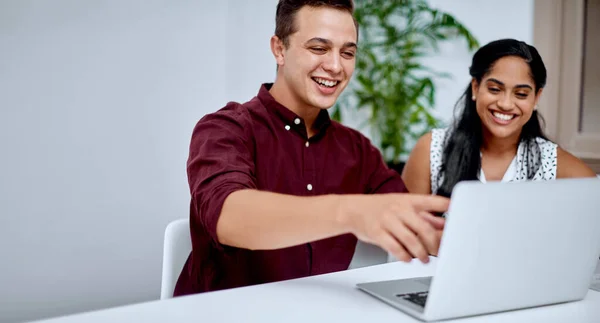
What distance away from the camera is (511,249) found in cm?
89

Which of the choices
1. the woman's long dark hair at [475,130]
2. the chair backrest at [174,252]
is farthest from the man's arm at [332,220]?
the woman's long dark hair at [475,130]

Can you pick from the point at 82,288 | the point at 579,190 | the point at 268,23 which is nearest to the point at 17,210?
the point at 82,288

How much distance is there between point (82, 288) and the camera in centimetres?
292

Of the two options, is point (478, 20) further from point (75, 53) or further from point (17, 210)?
point (17, 210)

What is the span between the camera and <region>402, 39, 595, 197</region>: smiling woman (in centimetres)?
211

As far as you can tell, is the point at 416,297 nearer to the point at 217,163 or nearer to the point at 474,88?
the point at 217,163

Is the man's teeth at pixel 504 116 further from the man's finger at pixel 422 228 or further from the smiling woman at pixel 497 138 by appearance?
the man's finger at pixel 422 228

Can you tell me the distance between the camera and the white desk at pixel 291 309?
90 cm

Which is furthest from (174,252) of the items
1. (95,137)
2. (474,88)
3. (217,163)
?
(95,137)

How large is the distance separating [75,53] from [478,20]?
2.23m

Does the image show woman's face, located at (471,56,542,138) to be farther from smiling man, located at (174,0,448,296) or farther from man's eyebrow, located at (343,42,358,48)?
man's eyebrow, located at (343,42,358,48)

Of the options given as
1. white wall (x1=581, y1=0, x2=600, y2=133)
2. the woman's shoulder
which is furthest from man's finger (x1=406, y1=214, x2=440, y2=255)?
white wall (x1=581, y1=0, x2=600, y2=133)

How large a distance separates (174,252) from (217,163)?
0.30 metres

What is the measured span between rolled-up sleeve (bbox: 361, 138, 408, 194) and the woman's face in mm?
605
